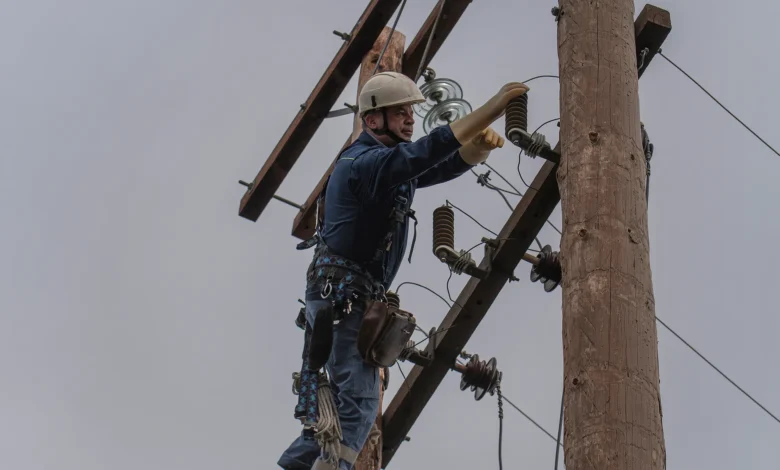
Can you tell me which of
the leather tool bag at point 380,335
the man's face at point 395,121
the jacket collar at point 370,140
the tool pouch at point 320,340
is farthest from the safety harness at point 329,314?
the man's face at point 395,121

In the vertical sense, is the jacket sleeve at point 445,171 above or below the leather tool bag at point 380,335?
above

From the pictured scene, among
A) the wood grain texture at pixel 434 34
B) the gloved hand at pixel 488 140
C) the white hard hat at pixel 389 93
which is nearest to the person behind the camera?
the gloved hand at pixel 488 140

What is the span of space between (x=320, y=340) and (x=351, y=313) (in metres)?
0.26

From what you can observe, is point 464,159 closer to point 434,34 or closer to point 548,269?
point 548,269

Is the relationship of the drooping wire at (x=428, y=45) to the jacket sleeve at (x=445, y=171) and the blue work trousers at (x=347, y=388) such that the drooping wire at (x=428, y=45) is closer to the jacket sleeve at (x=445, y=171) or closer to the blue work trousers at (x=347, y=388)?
the jacket sleeve at (x=445, y=171)

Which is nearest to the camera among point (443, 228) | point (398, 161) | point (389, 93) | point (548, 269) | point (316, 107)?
point (398, 161)

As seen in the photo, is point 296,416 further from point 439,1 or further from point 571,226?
point 439,1

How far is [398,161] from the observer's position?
6.14 m

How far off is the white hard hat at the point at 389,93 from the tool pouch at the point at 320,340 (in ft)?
3.46

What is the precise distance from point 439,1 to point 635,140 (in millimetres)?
3616

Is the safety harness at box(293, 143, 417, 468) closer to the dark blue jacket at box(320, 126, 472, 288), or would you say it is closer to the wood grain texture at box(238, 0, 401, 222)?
the dark blue jacket at box(320, 126, 472, 288)

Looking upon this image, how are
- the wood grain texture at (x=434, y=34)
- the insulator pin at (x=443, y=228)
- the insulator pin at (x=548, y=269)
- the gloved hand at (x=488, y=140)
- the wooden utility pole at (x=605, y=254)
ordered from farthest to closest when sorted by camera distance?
the wood grain texture at (x=434, y=34)
the insulator pin at (x=443, y=228)
the insulator pin at (x=548, y=269)
the gloved hand at (x=488, y=140)
the wooden utility pole at (x=605, y=254)

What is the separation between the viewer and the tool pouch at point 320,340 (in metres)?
6.30

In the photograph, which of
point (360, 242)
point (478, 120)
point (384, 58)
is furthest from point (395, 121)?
point (384, 58)
